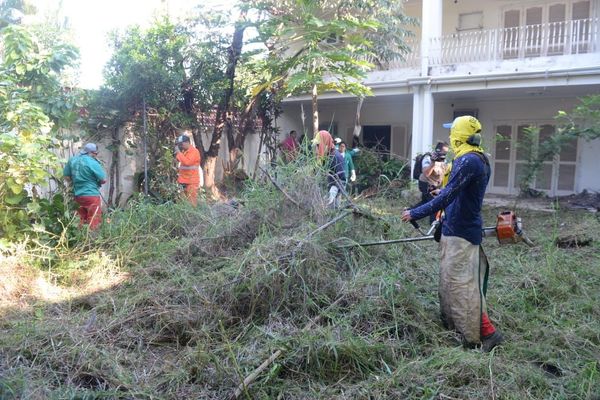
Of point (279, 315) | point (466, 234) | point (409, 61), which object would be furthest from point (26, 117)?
point (409, 61)

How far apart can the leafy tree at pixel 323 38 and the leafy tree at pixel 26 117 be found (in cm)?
419

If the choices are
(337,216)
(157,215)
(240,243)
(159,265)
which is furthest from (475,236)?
(157,215)

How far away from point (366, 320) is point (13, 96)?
4205 millimetres

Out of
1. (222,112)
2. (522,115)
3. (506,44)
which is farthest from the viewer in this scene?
(522,115)

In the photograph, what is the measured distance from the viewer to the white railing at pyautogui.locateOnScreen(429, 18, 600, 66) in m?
10.6

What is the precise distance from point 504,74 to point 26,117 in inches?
352

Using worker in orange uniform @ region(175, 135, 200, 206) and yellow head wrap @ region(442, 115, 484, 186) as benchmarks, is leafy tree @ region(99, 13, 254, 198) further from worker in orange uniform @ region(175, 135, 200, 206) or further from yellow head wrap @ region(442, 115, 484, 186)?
yellow head wrap @ region(442, 115, 484, 186)

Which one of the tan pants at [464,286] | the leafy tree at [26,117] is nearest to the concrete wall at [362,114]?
the leafy tree at [26,117]

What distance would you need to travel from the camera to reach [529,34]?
454 inches

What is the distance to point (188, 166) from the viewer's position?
8.37 metres

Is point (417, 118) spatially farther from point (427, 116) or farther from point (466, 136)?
point (466, 136)

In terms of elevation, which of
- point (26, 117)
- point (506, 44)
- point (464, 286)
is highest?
point (506, 44)

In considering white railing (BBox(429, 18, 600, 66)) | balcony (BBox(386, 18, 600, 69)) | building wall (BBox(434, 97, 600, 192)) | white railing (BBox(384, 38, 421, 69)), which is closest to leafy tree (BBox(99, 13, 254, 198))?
white railing (BBox(384, 38, 421, 69))

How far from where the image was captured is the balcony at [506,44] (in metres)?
10.6
